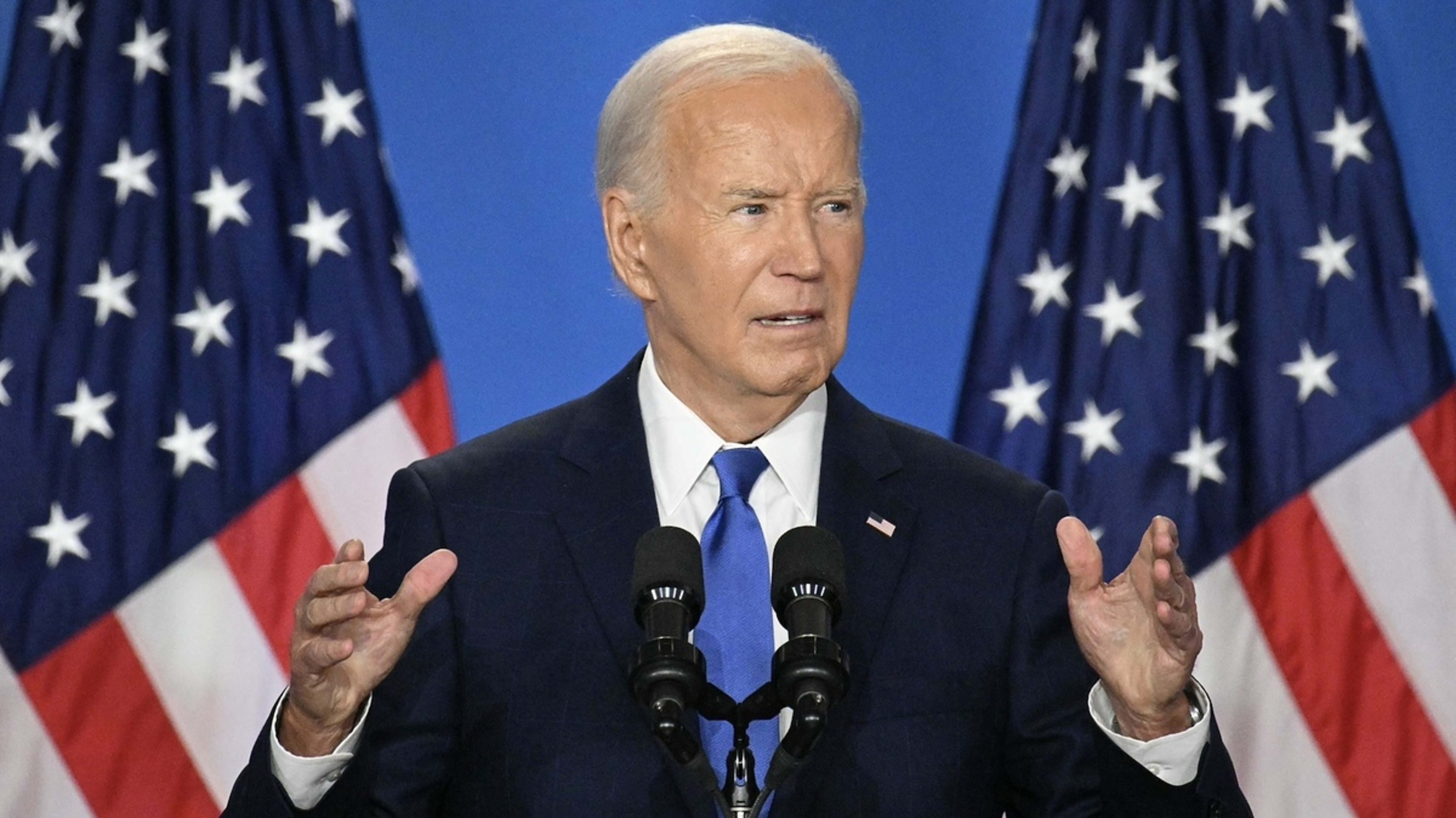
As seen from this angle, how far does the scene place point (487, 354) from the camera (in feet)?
11.4

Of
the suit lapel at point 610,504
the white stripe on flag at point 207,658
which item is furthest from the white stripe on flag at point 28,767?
the suit lapel at point 610,504

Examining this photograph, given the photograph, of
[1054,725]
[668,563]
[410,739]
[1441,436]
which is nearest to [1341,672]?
[1441,436]

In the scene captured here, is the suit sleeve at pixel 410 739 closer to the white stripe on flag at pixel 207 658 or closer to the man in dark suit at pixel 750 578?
the man in dark suit at pixel 750 578

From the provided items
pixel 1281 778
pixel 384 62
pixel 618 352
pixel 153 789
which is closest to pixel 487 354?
pixel 618 352

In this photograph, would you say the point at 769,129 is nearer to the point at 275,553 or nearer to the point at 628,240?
the point at 628,240

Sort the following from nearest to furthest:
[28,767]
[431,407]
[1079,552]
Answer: [1079,552], [28,767], [431,407]

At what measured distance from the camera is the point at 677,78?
1.99 m

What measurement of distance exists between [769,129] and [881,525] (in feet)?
1.62

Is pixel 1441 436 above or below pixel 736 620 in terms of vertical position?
below

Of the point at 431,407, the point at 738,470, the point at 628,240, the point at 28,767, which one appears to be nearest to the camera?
the point at 738,470

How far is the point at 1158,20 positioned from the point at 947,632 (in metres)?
1.97

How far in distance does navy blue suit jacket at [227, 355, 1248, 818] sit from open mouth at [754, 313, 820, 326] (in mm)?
188

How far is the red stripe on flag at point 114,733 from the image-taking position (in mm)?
3289

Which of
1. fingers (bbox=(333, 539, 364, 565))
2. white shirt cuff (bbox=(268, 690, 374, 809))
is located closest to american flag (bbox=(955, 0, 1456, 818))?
white shirt cuff (bbox=(268, 690, 374, 809))
